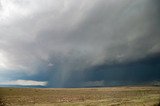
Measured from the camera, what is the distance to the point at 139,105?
4681 cm

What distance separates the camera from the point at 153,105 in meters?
45.2

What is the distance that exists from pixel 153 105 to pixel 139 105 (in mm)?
2902
